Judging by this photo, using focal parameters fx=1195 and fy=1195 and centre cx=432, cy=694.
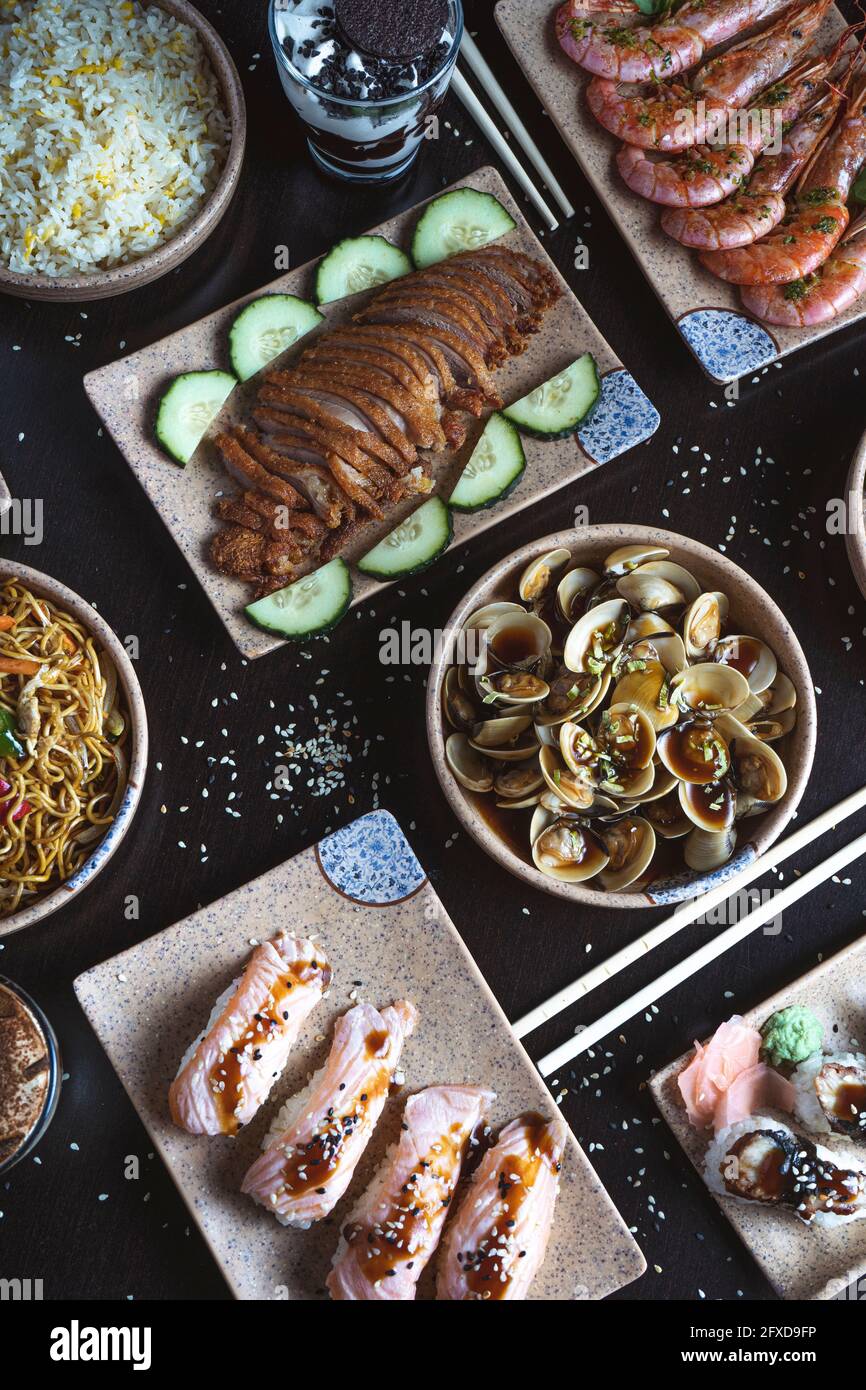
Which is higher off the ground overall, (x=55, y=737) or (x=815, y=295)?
(x=55, y=737)

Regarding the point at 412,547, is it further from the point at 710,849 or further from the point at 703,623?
the point at 710,849

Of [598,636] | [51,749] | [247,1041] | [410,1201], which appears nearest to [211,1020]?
[247,1041]

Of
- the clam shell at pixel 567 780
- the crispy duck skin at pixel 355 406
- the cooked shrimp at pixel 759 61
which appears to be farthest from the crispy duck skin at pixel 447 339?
the cooked shrimp at pixel 759 61

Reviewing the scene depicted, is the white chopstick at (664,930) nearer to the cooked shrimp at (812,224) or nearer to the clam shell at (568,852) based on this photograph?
the clam shell at (568,852)

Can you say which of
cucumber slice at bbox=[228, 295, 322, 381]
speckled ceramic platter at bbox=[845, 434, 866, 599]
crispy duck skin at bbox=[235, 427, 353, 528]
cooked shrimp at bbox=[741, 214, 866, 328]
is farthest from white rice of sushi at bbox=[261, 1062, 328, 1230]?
cooked shrimp at bbox=[741, 214, 866, 328]

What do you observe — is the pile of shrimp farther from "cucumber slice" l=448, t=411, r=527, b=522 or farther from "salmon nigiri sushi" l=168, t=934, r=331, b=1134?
"salmon nigiri sushi" l=168, t=934, r=331, b=1134

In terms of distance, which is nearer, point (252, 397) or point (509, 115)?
point (252, 397)
